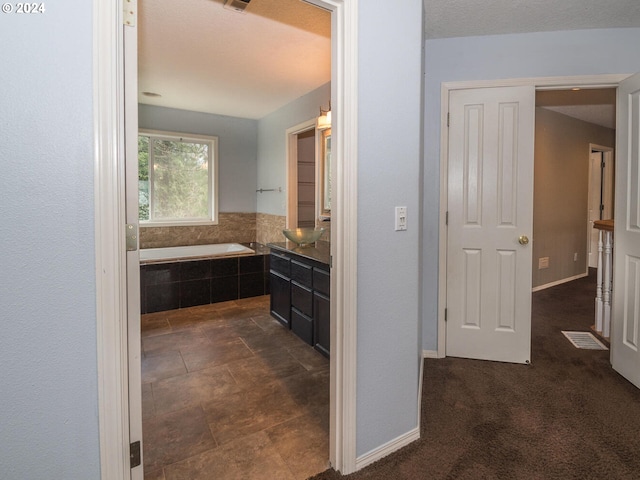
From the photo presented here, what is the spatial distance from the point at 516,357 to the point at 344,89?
2.44 metres

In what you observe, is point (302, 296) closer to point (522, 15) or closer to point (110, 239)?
point (110, 239)

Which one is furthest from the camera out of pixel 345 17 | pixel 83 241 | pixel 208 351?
pixel 208 351

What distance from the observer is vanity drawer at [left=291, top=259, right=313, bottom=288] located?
2994mm

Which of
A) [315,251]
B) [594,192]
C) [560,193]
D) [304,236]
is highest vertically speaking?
[594,192]

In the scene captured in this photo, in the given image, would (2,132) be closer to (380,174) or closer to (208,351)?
(380,174)


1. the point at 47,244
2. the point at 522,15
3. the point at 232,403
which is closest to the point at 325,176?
the point at 522,15

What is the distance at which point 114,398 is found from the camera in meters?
1.10

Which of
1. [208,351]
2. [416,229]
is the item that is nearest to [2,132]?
[416,229]

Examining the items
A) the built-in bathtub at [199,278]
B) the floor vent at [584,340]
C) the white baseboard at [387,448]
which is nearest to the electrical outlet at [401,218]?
the white baseboard at [387,448]

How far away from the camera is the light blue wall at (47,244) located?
94 centimetres

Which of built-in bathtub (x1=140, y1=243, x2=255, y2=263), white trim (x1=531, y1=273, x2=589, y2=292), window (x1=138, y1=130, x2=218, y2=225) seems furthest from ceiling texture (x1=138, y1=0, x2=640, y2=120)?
white trim (x1=531, y1=273, x2=589, y2=292)

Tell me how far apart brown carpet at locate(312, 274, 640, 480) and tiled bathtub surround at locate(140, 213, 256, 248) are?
3.73m

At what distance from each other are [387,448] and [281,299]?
78.5 inches

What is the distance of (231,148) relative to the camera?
18.5ft
